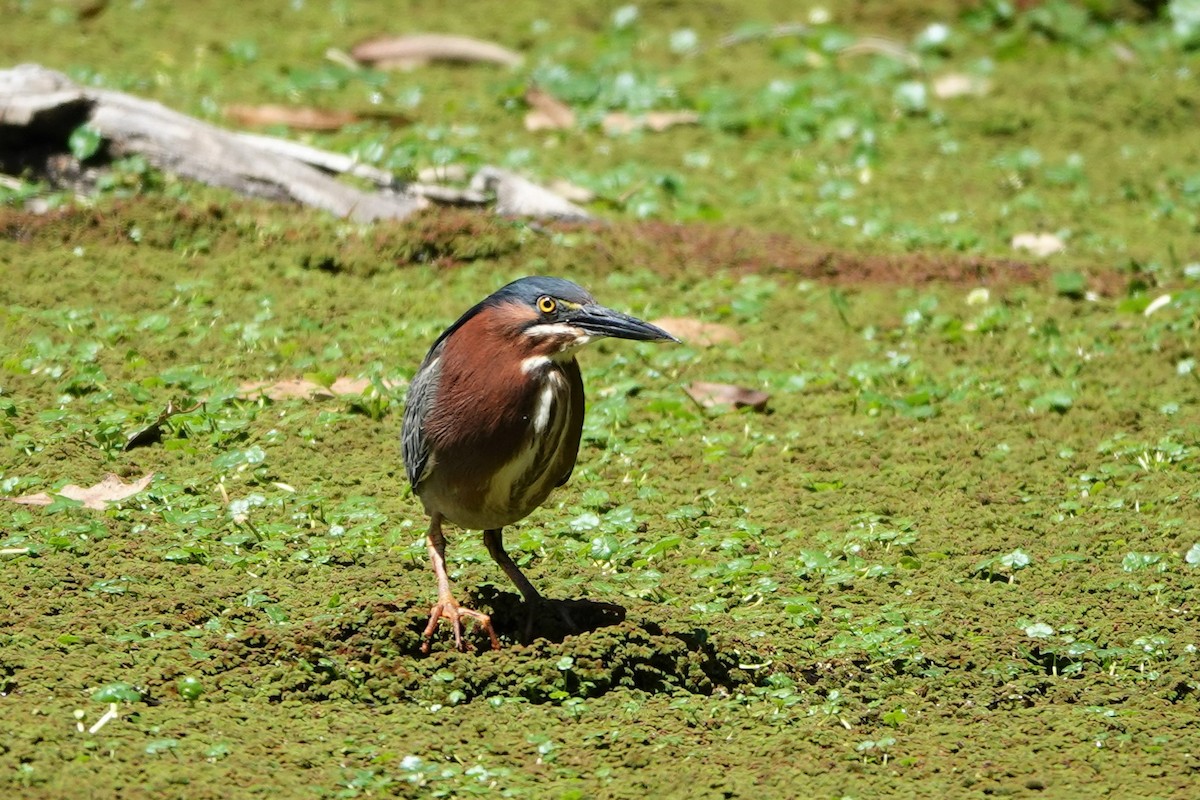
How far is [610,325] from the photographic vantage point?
5168 mm

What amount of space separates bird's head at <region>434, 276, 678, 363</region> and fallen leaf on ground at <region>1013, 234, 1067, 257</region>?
5.17 meters

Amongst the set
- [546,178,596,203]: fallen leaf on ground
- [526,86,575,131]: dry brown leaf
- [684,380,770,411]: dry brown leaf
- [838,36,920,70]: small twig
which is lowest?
[838,36,920,70]: small twig

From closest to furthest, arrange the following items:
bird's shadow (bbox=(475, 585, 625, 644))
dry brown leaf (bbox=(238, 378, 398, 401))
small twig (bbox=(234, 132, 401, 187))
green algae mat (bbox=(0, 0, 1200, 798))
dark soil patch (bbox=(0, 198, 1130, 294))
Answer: green algae mat (bbox=(0, 0, 1200, 798)) < bird's shadow (bbox=(475, 585, 625, 644)) < dry brown leaf (bbox=(238, 378, 398, 401)) < dark soil patch (bbox=(0, 198, 1130, 294)) < small twig (bbox=(234, 132, 401, 187))

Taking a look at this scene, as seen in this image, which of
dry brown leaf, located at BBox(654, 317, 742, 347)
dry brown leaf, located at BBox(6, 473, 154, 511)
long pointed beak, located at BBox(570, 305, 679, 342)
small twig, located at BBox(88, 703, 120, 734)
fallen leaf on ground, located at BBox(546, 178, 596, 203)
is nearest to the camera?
small twig, located at BBox(88, 703, 120, 734)

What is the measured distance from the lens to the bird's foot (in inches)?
207

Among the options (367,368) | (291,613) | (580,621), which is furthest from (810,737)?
(367,368)

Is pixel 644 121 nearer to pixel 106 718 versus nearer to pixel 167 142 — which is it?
pixel 167 142

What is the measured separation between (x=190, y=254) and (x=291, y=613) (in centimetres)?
374

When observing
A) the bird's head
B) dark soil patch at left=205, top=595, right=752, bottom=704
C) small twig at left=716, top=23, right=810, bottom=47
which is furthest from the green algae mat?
the bird's head

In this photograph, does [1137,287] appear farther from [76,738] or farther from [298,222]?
[76,738]

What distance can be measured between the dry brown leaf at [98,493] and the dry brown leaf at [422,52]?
643cm

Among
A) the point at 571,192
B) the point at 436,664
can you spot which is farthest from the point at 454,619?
the point at 571,192

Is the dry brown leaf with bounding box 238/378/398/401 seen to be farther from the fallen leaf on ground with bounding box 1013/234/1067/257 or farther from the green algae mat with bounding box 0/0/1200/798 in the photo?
the fallen leaf on ground with bounding box 1013/234/1067/257

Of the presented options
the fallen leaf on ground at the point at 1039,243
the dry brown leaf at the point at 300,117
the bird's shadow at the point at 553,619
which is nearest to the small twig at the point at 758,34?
the dry brown leaf at the point at 300,117
